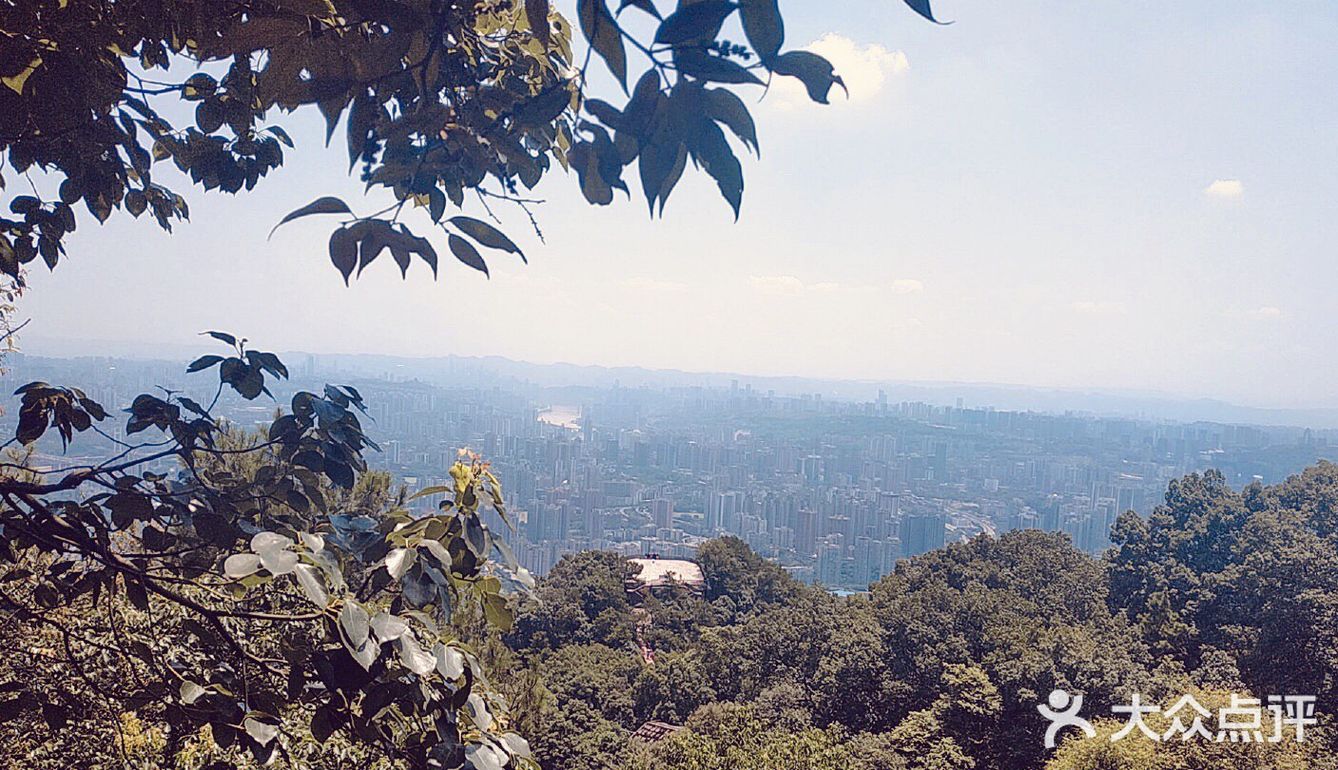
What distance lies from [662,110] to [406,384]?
12307 mm

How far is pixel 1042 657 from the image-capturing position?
8.00 meters

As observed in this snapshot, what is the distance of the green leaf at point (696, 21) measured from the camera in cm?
34

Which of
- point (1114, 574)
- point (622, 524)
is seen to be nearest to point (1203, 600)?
point (1114, 574)

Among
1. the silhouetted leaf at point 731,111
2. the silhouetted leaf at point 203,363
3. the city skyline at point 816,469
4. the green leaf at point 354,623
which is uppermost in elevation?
the silhouetted leaf at point 731,111

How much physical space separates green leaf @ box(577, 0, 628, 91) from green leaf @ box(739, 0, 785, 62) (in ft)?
0.21

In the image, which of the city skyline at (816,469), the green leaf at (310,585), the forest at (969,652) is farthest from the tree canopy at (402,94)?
the city skyline at (816,469)

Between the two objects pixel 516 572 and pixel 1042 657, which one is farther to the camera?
pixel 1042 657

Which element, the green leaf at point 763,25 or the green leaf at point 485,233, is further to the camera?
the green leaf at point 485,233

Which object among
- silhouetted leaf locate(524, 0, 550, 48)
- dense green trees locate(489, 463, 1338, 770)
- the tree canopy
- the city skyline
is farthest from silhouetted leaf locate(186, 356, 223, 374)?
the city skyline

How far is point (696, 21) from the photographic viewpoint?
0.34 m

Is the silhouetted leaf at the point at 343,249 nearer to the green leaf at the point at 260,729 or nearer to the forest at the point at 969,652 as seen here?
the green leaf at the point at 260,729

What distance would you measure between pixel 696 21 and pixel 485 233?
20 centimetres

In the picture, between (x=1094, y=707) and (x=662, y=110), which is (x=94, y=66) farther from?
(x=1094, y=707)

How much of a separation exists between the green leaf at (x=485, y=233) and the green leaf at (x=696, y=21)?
0.58 ft
